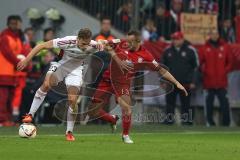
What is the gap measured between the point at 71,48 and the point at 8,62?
250 inches

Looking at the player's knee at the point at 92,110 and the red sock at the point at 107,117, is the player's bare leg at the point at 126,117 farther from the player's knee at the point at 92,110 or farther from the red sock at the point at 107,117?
the player's knee at the point at 92,110

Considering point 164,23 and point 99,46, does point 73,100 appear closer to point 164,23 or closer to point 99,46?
point 99,46

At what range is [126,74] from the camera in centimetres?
1830

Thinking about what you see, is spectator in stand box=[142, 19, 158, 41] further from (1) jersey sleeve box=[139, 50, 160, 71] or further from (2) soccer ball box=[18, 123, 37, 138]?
(2) soccer ball box=[18, 123, 37, 138]

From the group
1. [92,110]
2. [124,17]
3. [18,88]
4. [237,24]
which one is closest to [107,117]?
[92,110]

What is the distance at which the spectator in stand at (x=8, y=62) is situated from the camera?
75.9ft

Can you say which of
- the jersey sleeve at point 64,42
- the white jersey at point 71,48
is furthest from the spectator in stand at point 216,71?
the jersey sleeve at point 64,42

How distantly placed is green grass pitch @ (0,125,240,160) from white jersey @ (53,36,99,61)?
1527mm

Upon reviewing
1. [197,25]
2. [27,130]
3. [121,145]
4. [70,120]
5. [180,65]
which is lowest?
[121,145]

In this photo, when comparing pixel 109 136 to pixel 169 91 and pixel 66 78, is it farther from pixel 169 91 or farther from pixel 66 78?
pixel 169 91

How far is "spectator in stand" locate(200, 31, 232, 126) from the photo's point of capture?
25.7 m

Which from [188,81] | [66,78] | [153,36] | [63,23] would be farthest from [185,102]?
[66,78]

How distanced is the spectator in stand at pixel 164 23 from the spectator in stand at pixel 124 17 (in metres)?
0.79

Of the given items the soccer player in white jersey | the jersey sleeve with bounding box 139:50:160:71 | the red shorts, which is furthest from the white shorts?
the red shorts
